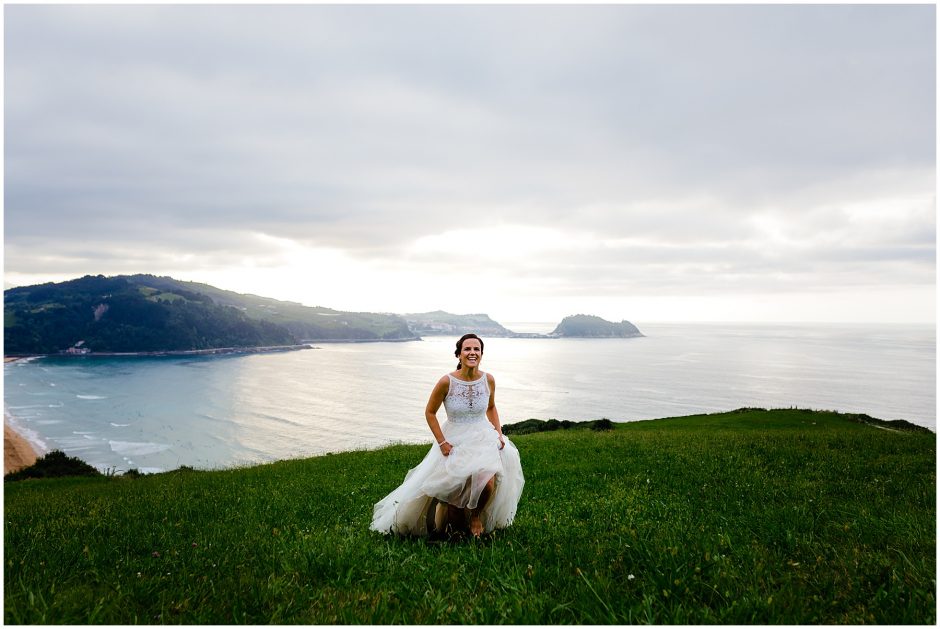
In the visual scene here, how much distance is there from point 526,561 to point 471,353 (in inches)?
134

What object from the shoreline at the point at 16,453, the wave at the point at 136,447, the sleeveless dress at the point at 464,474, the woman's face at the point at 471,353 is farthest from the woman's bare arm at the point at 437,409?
the wave at the point at 136,447

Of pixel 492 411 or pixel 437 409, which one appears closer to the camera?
pixel 437 409

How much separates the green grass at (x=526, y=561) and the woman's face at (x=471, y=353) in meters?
2.93

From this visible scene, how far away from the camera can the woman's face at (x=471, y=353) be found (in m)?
9.46

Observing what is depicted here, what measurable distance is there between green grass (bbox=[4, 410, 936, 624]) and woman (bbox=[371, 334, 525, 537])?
18.0 inches

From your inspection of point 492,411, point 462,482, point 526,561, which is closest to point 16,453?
point 492,411

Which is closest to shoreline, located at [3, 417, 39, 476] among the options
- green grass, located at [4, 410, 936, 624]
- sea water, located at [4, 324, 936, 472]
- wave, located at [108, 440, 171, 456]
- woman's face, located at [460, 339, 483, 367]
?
sea water, located at [4, 324, 936, 472]

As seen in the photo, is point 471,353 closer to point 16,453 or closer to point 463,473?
point 463,473

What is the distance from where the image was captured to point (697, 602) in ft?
19.6

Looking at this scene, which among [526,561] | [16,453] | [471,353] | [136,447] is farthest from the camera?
[136,447]

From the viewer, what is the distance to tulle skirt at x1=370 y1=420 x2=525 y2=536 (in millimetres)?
8992

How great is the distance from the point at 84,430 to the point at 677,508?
127 metres

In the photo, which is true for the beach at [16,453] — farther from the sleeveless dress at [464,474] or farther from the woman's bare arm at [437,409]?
the woman's bare arm at [437,409]

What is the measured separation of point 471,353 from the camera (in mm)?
9453
